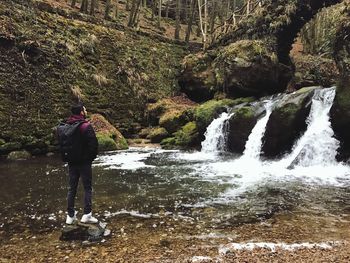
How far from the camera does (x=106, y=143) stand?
18719 mm

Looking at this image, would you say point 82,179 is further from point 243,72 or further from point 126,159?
point 243,72

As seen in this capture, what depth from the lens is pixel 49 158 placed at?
636 inches

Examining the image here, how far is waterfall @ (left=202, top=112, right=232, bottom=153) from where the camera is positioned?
1822 cm

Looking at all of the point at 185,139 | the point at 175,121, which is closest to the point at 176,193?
the point at 185,139

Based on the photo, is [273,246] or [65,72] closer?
[273,246]

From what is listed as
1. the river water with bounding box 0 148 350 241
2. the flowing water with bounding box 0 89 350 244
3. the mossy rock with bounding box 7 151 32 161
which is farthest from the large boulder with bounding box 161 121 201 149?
the mossy rock with bounding box 7 151 32 161

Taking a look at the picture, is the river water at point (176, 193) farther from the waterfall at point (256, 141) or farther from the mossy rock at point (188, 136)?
the mossy rock at point (188, 136)

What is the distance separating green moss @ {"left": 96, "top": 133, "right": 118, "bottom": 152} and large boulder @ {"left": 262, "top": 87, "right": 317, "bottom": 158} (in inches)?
310

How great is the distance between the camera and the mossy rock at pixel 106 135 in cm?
1870

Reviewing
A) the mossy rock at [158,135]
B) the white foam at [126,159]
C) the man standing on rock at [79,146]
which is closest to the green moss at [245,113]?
the white foam at [126,159]

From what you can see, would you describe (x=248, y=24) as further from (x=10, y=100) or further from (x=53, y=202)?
(x=53, y=202)

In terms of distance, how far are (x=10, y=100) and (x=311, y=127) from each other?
1343 centimetres

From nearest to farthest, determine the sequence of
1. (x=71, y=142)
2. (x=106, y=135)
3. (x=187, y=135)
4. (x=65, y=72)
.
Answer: (x=71, y=142)
(x=106, y=135)
(x=65, y=72)
(x=187, y=135)

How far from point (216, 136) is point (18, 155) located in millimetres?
9317
